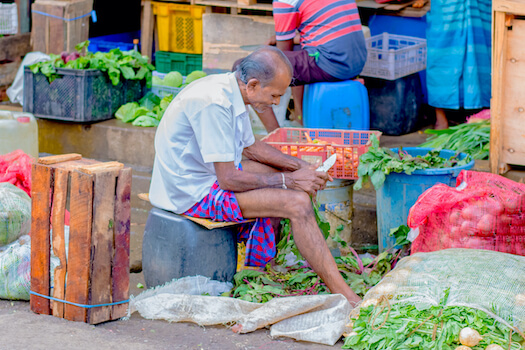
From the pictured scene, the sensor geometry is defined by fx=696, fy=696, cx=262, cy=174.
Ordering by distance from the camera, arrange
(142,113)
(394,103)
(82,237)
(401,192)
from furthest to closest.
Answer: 1. (142,113)
2. (394,103)
3. (401,192)
4. (82,237)

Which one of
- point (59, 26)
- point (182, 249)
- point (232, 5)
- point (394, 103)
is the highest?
point (232, 5)

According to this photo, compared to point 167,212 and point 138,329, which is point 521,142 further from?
point 138,329

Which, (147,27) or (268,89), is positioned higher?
(147,27)

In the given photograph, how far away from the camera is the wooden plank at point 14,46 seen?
696cm

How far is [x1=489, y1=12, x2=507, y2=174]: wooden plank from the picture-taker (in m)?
4.48

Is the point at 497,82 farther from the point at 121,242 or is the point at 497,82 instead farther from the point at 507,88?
the point at 121,242

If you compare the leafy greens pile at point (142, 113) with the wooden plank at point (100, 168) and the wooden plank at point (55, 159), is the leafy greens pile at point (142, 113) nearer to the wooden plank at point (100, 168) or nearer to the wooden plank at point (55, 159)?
the wooden plank at point (55, 159)

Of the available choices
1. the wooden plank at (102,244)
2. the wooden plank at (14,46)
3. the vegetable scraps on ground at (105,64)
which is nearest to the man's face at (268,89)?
the wooden plank at (102,244)

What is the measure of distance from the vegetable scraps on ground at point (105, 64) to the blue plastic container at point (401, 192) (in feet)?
9.86

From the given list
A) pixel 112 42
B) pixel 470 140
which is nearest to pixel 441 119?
pixel 470 140

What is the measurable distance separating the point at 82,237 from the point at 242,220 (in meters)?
0.88

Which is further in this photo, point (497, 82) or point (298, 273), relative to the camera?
point (497, 82)

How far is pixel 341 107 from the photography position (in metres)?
5.41

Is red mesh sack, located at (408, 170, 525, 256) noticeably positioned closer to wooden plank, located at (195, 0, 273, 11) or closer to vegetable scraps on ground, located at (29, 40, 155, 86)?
wooden plank, located at (195, 0, 273, 11)
